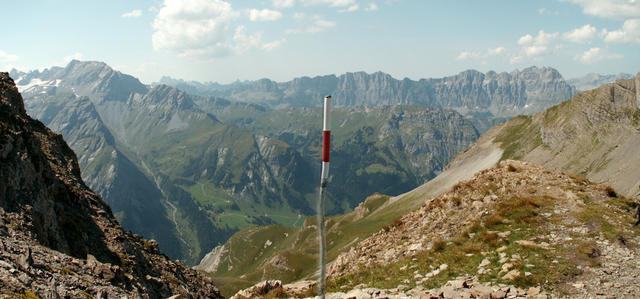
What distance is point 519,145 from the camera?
167 metres

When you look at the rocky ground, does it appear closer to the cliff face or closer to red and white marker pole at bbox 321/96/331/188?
red and white marker pole at bbox 321/96/331/188

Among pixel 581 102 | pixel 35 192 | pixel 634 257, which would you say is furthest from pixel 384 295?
pixel 581 102

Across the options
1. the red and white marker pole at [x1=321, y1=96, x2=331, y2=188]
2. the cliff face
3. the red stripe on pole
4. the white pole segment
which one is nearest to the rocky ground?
the red and white marker pole at [x1=321, y1=96, x2=331, y2=188]

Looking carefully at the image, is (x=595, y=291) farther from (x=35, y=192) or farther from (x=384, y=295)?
(x=35, y=192)

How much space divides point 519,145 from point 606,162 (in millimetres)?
58682

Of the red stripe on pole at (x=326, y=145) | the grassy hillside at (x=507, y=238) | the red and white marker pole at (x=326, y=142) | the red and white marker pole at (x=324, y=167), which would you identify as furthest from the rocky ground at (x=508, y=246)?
the red stripe on pole at (x=326, y=145)

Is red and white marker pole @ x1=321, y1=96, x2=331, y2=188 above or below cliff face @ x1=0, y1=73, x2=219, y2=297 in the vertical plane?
above

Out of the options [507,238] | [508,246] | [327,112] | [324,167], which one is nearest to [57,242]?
[324,167]

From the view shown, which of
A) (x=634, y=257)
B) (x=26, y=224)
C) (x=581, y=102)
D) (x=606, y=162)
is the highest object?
(x=581, y=102)

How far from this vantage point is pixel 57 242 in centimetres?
1961

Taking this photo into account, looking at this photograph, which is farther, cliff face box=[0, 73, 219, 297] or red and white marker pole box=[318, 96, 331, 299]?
cliff face box=[0, 73, 219, 297]

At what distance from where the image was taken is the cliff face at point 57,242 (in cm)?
1272

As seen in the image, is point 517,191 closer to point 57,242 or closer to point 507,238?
point 507,238

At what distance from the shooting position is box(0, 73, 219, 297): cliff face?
12719 mm
